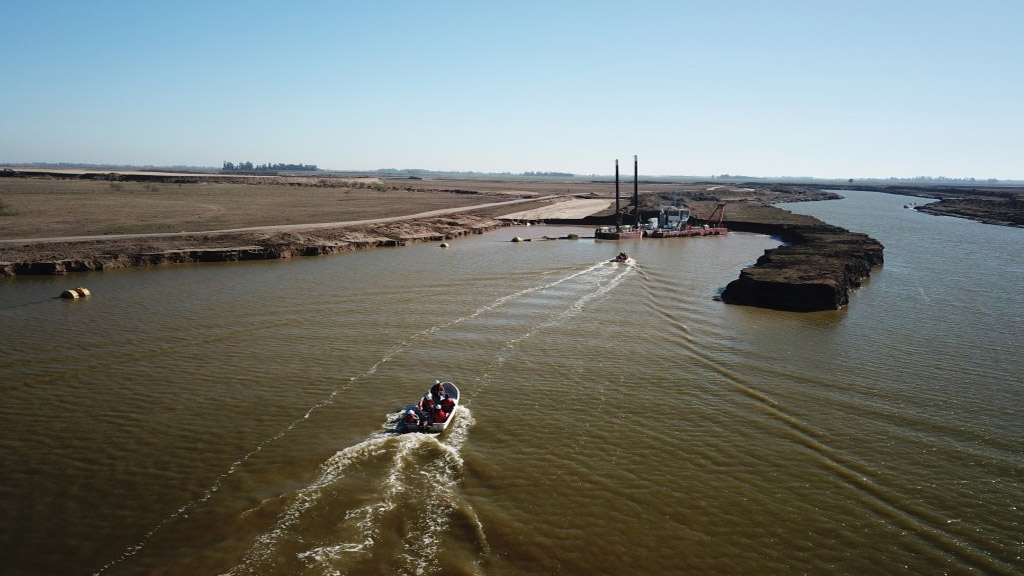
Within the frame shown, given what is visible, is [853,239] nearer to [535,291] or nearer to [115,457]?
[535,291]

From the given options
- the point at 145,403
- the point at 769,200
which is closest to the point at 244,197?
the point at 145,403

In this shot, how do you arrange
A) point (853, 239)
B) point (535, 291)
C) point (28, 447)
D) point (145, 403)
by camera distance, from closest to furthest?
1. point (28, 447)
2. point (145, 403)
3. point (535, 291)
4. point (853, 239)

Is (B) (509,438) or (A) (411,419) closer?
(B) (509,438)

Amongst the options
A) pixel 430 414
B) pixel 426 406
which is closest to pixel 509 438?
pixel 430 414

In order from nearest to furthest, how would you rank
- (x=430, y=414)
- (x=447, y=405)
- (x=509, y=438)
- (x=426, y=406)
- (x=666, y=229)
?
1. (x=509, y=438)
2. (x=430, y=414)
3. (x=426, y=406)
4. (x=447, y=405)
5. (x=666, y=229)

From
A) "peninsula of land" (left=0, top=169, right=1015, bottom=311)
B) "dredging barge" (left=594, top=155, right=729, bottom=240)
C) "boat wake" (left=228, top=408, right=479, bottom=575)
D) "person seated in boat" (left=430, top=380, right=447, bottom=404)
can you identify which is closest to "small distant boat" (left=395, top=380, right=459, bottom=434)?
"person seated in boat" (left=430, top=380, right=447, bottom=404)

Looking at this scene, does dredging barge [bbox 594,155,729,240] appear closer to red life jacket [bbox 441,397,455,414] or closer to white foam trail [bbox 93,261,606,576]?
white foam trail [bbox 93,261,606,576]

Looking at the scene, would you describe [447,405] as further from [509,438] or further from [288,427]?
[288,427]
